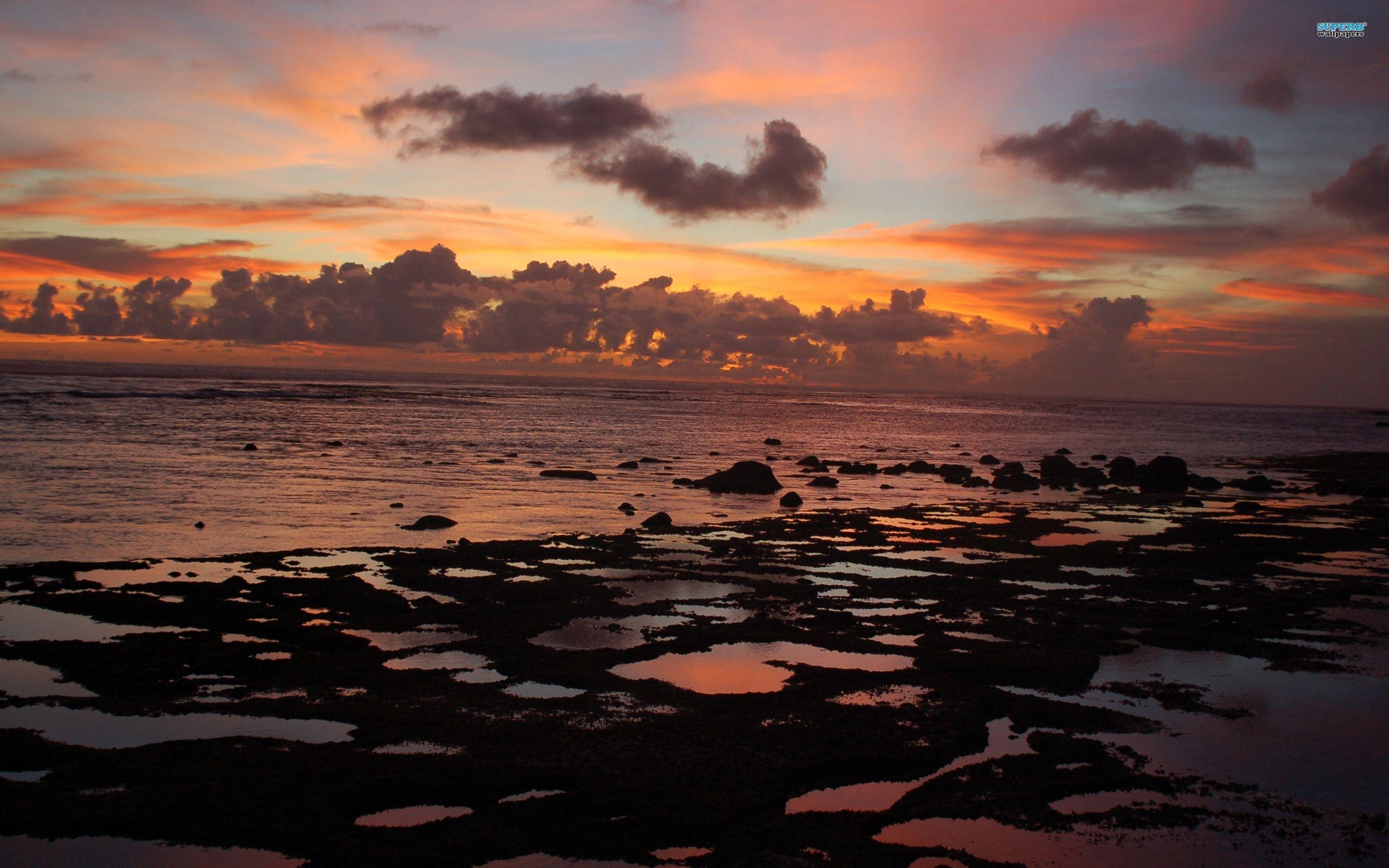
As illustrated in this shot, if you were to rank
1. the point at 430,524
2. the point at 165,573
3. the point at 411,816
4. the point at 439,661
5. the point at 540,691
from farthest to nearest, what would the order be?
the point at 430,524 < the point at 165,573 < the point at 439,661 < the point at 540,691 < the point at 411,816

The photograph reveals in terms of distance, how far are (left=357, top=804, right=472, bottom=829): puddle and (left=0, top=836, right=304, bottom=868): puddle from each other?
802 mm

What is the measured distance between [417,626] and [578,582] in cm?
410

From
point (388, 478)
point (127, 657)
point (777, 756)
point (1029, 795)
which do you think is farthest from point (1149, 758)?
point (388, 478)

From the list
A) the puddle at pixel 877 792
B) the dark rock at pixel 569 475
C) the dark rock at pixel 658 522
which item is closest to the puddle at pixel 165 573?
the dark rock at pixel 658 522

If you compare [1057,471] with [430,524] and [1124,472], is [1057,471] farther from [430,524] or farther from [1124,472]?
[430,524]

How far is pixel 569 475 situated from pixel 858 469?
15928 mm

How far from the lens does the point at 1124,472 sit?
144 feet

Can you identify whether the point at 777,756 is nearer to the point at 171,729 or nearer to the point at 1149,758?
the point at 1149,758

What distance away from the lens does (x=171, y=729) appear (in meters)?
9.98

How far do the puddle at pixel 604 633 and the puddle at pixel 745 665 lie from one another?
3.04 ft

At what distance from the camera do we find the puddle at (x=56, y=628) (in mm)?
13133

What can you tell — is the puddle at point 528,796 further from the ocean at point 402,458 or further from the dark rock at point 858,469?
the dark rock at point 858,469

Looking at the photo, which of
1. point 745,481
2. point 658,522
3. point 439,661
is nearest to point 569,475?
point 745,481

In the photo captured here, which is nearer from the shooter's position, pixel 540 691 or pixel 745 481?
pixel 540 691
